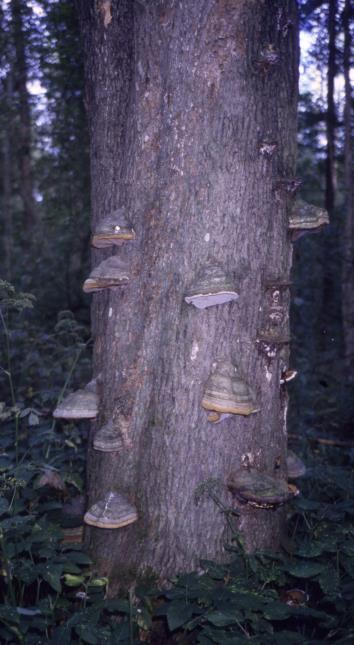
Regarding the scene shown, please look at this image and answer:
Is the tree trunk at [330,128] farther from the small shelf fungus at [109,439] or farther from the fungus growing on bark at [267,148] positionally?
the small shelf fungus at [109,439]

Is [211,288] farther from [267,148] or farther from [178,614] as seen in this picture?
[178,614]

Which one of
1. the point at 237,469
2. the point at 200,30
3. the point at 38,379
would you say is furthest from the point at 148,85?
the point at 38,379

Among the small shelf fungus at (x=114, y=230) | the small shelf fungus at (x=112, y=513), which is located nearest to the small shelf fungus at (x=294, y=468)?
the small shelf fungus at (x=112, y=513)

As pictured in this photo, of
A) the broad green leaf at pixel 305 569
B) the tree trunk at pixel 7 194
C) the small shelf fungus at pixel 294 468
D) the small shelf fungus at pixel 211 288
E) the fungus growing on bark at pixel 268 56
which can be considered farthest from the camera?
the tree trunk at pixel 7 194

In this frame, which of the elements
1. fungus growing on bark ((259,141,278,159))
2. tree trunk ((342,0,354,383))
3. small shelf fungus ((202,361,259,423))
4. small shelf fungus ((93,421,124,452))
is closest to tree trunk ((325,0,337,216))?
tree trunk ((342,0,354,383))

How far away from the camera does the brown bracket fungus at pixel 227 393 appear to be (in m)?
3.08

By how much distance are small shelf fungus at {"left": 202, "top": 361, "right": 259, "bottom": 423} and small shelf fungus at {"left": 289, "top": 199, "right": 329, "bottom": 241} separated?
1.07 metres

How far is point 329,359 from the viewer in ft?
36.2

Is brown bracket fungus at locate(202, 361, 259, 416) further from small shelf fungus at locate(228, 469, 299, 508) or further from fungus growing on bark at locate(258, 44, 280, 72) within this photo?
fungus growing on bark at locate(258, 44, 280, 72)

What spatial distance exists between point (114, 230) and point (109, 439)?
1.36 m

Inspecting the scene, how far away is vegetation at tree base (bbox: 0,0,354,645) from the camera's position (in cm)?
280

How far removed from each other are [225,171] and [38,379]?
606cm

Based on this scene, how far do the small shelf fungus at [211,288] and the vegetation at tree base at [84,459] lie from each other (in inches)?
45.6

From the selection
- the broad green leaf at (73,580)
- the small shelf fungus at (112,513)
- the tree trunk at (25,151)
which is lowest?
the broad green leaf at (73,580)
